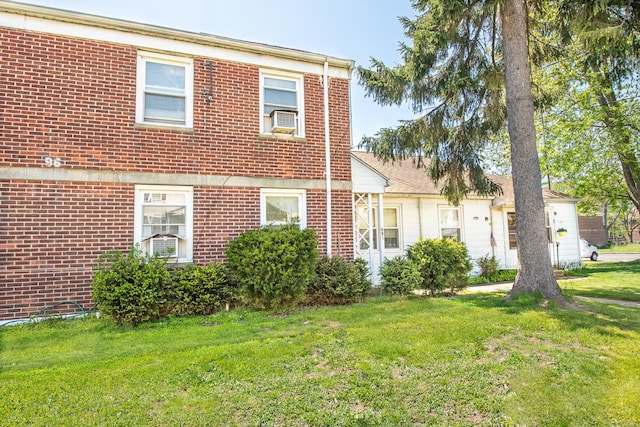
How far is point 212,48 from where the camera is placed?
848cm

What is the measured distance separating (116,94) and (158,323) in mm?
4742

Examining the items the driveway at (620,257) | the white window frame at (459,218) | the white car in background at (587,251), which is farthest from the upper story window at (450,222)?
the driveway at (620,257)

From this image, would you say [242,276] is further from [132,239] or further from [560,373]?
[560,373]

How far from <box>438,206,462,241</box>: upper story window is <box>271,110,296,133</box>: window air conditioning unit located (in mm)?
7499

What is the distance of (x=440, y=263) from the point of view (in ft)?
30.3

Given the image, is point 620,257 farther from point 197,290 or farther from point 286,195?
point 197,290

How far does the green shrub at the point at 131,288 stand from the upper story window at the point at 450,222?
34.0ft

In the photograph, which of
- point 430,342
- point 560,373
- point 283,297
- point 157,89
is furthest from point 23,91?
point 560,373

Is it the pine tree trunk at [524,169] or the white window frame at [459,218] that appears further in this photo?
the white window frame at [459,218]

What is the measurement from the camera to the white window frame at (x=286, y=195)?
8643mm

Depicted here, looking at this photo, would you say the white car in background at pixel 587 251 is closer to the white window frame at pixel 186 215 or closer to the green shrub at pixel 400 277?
the green shrub at pixel 400 277

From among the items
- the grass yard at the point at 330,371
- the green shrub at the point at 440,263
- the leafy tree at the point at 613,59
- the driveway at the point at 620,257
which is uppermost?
the leafy tree at the point at 613,59

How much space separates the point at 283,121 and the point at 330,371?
6.09 meters

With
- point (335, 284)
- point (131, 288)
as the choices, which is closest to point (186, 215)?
point (131, 288)
